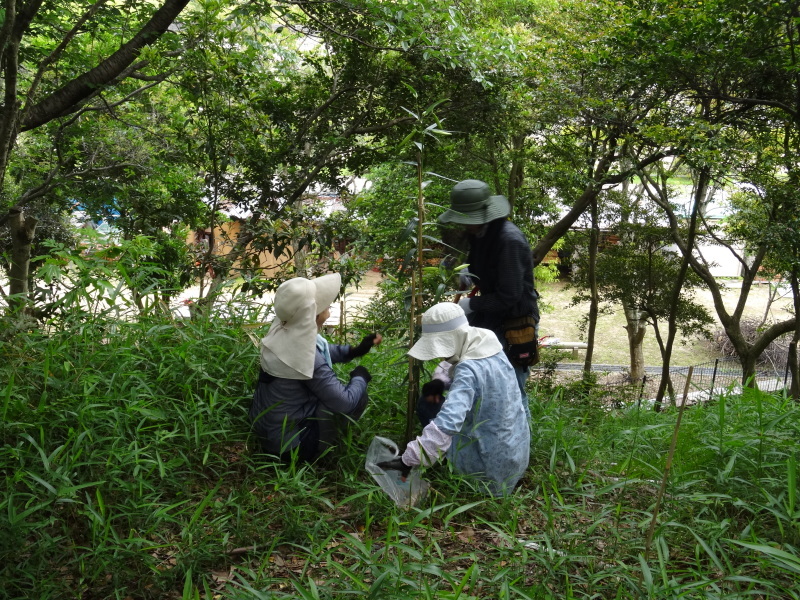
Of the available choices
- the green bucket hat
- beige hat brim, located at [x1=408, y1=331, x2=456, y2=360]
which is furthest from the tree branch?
beige hat brim, located at [x1=408, y1=331, x2=456, y2=360]

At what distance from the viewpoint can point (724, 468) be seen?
3332 millimetres

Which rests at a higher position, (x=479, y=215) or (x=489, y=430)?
(x=479, y=215)

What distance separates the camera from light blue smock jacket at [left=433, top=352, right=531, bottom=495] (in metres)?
3.25

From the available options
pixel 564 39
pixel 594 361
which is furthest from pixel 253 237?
pixel 594 361

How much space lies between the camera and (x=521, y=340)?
393 centimetres

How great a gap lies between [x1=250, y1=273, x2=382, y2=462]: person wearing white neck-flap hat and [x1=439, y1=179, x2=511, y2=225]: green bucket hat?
2.63 ft

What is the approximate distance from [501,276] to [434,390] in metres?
0.83

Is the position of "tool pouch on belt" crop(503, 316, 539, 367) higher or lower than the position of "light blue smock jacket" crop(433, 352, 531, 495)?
higher

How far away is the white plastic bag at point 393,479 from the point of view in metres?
3.14

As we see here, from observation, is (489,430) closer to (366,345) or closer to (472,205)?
(366,345)

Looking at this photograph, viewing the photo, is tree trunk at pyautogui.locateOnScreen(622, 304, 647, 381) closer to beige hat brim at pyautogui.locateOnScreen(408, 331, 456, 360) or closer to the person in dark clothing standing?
the person in dark clothing standing

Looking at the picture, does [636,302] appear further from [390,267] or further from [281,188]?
[390,267]

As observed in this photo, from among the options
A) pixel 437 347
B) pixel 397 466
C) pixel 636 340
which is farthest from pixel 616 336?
pixel 397 466

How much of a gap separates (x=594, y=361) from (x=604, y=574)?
17.5 metres
